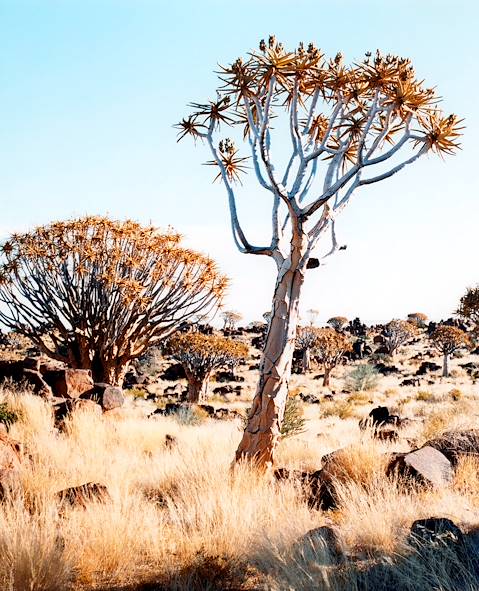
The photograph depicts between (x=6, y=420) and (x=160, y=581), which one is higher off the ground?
(x=6, y=420)

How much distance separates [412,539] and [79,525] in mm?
2498

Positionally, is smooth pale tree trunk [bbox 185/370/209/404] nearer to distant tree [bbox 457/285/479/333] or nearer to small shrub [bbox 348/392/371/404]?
small shrub [bbox 348/392/371/404]

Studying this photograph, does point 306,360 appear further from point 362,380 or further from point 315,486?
point 315,486

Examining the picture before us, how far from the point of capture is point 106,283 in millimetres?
12109

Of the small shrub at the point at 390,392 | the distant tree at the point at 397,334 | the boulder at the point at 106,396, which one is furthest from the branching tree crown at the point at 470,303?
the boulder at the point at 106,396

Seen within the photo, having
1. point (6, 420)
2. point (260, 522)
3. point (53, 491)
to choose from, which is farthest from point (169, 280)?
point (260, 522)

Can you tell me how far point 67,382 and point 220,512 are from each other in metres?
7.35

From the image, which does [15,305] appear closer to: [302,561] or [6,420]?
[6,420]

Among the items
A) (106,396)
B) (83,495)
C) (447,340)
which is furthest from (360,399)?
(83,495)

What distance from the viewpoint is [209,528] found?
423 cm

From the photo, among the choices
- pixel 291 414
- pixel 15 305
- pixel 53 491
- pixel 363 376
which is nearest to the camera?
pixel 53 491

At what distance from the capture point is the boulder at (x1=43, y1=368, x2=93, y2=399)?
35.8 ft

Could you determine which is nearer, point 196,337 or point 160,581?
point 160,581

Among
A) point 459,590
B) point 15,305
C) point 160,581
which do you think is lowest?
point 160,581
